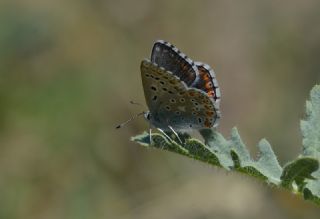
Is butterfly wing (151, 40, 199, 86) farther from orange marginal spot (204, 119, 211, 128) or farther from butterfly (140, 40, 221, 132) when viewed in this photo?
orange marginal spot (204, 119, 211, 128)

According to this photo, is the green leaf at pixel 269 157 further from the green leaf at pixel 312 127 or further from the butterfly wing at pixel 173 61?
the butterfly wing at pixel 173 61

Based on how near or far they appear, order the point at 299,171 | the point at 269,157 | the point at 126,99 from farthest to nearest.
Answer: the point at 126,99 < the point at 269,157 < the point at 299,171

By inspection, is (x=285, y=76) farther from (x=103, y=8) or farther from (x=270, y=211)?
(x=103, y=8)

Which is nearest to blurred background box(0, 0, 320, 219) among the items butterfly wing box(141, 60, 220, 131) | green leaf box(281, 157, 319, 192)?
butterfly wing box(141, 60, 220, 131)

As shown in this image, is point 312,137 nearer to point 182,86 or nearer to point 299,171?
point 299,171

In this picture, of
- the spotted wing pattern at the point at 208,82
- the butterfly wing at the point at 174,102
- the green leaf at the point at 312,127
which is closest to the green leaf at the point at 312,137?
the green leaf at the point at 312,127

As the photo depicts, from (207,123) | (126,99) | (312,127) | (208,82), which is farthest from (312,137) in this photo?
(126,99)
